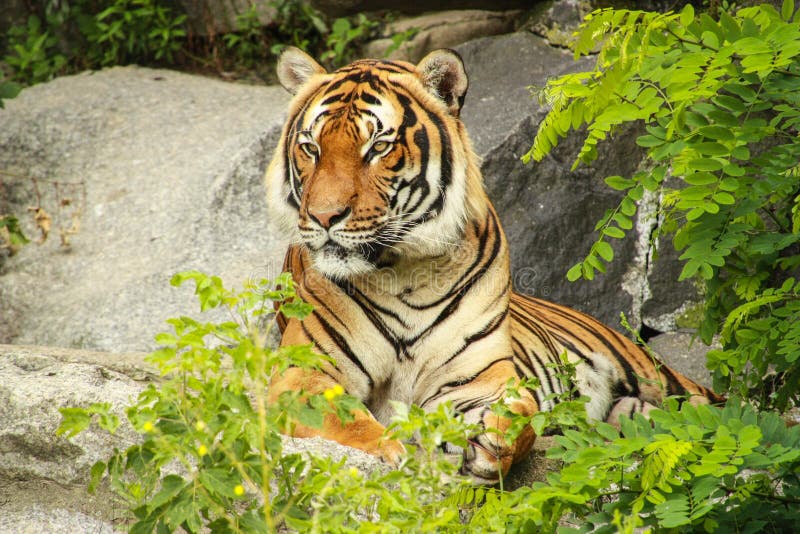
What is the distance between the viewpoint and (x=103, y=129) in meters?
7.06

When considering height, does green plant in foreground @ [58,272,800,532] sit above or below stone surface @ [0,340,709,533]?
above

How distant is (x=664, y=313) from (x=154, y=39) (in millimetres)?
4502

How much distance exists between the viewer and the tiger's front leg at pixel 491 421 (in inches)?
125

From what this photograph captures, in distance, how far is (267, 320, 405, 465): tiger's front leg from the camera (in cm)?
312

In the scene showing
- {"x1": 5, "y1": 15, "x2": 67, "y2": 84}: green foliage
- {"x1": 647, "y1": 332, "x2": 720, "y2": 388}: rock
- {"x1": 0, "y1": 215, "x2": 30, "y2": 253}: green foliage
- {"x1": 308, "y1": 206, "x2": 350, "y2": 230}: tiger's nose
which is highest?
{"x1": 308, "y1": 206, "x2": 350, "y2": 230}: tiger's nose

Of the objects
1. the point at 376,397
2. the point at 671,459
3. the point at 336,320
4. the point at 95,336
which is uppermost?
the point at 671,459

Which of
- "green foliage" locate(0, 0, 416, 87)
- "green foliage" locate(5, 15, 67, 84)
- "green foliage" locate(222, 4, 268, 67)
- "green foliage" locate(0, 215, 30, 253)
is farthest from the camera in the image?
"green foliage" locate(5, 15, 67, 84)

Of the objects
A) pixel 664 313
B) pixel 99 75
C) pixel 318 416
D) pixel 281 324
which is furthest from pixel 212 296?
pixel 99 75

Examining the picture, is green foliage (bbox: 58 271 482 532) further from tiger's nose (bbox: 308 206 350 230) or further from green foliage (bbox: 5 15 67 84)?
green foliage (bbox: 5 15 67 84)

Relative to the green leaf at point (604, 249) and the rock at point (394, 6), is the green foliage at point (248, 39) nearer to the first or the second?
the rock at point (394, 6)

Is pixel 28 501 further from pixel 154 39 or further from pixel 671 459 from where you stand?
pixel 154 39

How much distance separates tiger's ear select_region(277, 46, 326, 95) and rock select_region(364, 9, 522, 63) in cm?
333

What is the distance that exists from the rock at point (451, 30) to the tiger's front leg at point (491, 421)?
13.2ft

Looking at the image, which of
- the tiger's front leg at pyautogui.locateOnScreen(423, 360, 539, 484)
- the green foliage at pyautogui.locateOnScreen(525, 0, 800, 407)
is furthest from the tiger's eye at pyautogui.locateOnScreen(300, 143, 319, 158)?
the tiger's front leg at pyautogui.locateOnScreen(423, 360, 539, 484)
